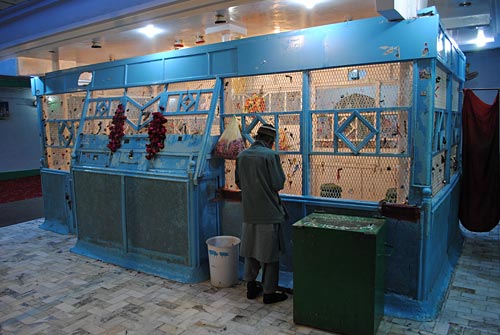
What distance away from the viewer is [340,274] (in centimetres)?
331

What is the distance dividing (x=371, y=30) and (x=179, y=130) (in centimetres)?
300

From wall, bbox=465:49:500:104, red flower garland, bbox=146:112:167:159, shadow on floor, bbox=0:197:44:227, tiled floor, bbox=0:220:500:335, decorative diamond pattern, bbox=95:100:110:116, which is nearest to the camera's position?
tiled floor, bbox=0:220:500:335

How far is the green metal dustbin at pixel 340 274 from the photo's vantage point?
322 cm

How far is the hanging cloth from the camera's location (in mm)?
5758

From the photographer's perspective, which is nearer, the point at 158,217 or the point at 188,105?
the point at 158,217

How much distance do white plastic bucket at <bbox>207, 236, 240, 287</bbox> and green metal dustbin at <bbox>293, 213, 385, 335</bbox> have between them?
1.08m

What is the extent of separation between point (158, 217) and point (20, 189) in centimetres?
861

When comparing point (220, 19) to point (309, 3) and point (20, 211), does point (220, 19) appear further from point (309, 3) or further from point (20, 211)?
point (20, 211)

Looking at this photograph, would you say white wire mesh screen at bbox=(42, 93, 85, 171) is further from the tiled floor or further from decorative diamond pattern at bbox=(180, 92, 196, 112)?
decorative diamond pattern at bbox=(180, 92, 196, 112)

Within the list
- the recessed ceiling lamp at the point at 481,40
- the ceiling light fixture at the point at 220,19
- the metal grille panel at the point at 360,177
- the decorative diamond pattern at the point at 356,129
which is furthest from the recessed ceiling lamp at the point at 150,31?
the recessed ceiling lamp at the point at 481,40

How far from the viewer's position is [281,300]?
4.02 m

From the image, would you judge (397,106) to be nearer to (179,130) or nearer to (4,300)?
(179,130)

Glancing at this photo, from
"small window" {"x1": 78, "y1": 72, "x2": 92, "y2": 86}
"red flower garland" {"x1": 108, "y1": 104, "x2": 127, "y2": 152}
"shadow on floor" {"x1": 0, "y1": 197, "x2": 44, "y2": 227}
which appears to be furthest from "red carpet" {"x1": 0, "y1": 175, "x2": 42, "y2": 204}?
"red flower garland" {"x1": 108, "y1": 104, "x2": 127, "y2": 152}

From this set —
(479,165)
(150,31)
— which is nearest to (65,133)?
(150,31)
